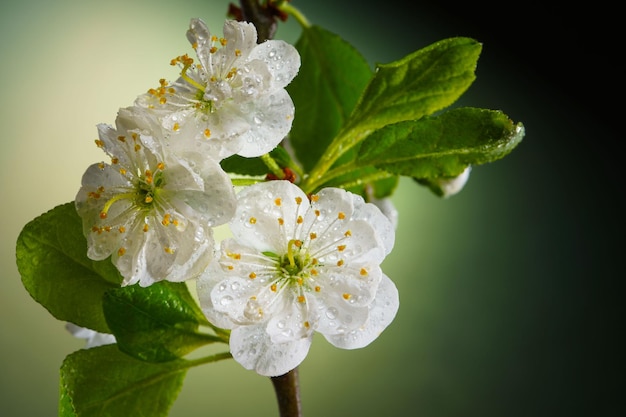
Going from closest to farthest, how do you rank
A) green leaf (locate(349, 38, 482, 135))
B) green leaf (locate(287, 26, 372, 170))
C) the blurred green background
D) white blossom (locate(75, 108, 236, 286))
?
white blossom (locate(75, 108, 236, 286))
green leaf (locate(349, 38, 482, 135))
green leaf (locate(287, 26, 372, 170))
the blurred green background

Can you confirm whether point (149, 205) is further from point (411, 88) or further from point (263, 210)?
point (411, 88)

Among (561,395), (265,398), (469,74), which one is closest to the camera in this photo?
(469,74)

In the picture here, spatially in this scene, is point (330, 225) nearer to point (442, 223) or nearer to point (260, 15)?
point (260, 15)

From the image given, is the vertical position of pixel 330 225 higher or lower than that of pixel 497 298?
higher

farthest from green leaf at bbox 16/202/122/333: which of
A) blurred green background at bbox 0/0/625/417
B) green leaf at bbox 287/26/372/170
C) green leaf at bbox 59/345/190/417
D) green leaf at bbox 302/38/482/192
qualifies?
blurred green background at bbox 0/0/625/417

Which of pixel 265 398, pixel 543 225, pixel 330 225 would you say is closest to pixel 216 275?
pixel 330 225

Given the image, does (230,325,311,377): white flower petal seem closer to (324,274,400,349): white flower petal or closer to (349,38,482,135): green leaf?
(324,274,400,349): white flower petal
